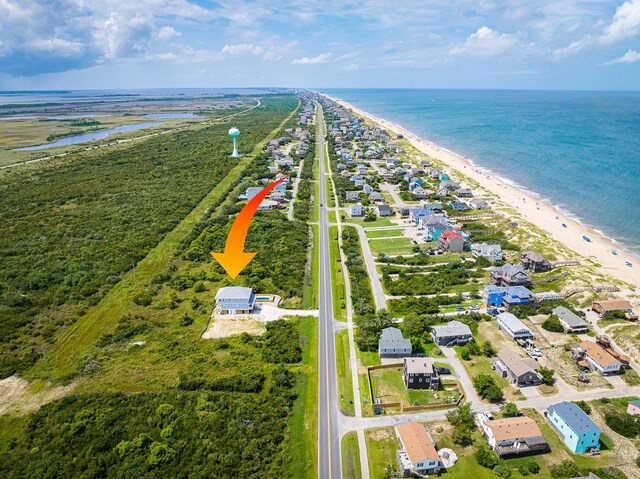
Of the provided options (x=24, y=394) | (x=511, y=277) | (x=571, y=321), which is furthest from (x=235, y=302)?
(x=571, y=321)

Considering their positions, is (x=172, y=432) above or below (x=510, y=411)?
below

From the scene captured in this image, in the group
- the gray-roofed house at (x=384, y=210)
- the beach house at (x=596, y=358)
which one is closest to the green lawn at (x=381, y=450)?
the beach house at (x=596, y=358)

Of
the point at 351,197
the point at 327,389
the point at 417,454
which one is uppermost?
the point at 351,197

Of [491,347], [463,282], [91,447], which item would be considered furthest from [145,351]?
[463,282]

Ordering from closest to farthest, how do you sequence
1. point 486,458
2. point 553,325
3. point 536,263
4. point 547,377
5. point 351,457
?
point 486,458
point 351,457
point 547,377
point 553,325
point 536,263

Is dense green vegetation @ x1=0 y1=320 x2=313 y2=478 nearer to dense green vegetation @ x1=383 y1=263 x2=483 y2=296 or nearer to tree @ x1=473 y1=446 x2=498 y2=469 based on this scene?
tree @ x1=473 y1=446 x2=498 y2=469

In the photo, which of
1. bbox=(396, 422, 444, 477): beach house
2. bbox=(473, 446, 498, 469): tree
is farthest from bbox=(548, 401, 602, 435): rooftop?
bbox=(396, 422, 444, 477): beach house

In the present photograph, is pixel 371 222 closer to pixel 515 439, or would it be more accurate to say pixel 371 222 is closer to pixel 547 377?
pixel 547 377
